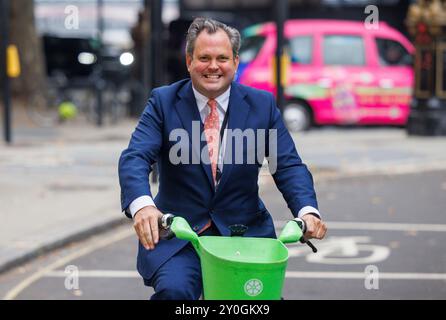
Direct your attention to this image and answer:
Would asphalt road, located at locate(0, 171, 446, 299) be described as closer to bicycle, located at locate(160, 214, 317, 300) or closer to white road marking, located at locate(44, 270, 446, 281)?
white road marking, located at locate(44, 270, 446, 281)

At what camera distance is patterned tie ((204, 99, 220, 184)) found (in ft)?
13.8

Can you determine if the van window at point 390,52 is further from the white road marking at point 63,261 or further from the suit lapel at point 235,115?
the suit lapel at point 235,115

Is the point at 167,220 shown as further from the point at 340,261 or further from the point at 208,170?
the point at 340,261

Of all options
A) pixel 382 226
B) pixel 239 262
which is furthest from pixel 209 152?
pixel 382 226

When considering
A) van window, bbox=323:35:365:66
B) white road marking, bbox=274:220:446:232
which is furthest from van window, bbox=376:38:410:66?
white road marking, bbox=274:220:446:232

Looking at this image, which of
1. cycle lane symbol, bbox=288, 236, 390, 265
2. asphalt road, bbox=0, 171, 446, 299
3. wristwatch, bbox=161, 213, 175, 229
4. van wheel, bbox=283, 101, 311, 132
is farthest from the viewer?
van wheel, bbox=283, 101, 311, 132

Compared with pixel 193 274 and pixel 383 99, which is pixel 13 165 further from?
pixel 193 274

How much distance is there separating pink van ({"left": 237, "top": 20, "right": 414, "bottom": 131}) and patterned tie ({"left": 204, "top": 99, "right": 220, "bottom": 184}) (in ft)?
51.5

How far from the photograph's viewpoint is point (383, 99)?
2059 cm

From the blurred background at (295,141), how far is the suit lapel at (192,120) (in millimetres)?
3231

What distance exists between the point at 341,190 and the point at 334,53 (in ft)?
27.2

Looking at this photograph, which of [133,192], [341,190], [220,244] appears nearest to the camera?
[220,244]
